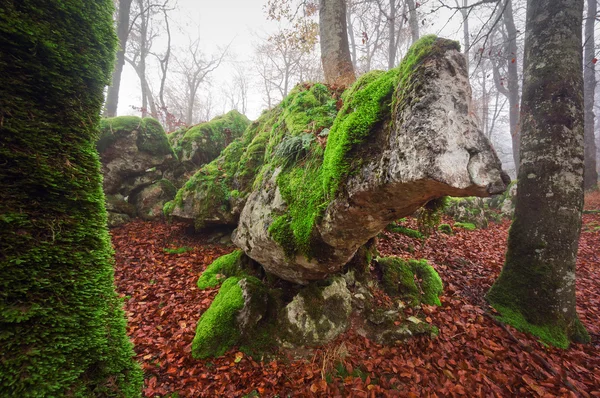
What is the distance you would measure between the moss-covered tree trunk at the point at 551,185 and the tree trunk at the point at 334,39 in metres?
3.86

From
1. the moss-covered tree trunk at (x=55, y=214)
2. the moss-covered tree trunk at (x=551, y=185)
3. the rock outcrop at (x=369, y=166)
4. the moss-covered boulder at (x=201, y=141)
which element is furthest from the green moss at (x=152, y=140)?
the moss-covered tree trunk at (x=551, y=185)

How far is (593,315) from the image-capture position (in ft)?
13.0

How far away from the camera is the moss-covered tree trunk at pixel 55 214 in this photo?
148cm

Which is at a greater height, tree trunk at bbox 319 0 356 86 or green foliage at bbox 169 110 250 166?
tree trunk at bbox 319 0 356 86

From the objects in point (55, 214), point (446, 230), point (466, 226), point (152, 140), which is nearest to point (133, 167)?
point (152, 140)

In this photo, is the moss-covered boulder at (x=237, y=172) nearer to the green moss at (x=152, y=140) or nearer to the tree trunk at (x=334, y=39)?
the tree trunk at (x=334, y=39)


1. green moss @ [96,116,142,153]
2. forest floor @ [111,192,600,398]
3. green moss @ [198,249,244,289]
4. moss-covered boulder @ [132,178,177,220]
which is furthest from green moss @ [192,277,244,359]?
green moss @ [96,116,142,153]

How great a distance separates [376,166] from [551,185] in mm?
3365

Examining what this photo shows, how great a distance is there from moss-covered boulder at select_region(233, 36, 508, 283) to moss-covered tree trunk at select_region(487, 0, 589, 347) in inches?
107

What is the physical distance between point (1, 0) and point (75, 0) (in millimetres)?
548

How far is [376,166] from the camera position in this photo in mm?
2275

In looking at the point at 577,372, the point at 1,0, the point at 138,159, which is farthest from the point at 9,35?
the point at 138,159

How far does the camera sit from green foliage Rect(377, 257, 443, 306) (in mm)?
4234

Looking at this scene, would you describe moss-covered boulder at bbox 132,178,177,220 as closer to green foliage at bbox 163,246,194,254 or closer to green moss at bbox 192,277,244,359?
green foliage at bbox 163,246,194,254
